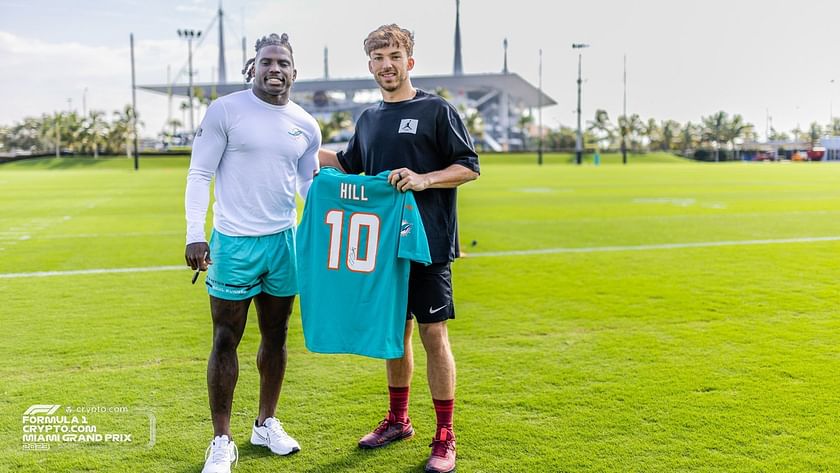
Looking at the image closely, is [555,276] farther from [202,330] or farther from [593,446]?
[593,446]

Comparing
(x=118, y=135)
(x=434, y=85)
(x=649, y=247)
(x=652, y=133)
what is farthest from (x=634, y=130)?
(x=649, y=247)

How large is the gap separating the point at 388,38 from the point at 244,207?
1065mm

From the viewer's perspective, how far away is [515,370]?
5.26 m

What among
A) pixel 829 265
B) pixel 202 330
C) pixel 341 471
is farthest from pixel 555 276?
pixel 341 471

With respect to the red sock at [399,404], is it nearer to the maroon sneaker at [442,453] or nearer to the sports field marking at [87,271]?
the maroon sneaker at [442,453]

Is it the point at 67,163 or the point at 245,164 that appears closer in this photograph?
the point at 245,164

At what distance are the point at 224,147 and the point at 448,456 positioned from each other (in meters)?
1.82

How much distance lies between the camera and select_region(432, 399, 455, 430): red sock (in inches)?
153

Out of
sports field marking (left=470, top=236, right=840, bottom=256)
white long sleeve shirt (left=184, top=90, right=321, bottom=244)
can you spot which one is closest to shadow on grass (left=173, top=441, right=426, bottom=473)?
white long sleeve shirt (left=184, top=90, right=321, bottom=244)

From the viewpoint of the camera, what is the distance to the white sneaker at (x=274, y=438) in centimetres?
389

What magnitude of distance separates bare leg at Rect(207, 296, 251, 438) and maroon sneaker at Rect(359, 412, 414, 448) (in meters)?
0.70

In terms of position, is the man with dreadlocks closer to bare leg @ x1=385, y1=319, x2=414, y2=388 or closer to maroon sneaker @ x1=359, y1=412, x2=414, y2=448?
maroon sneaker @ x1=359, y1=412, x2=414, y2=448

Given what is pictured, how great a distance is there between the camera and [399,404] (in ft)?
13.6

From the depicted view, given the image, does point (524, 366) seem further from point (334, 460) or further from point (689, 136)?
point (689, 136)
